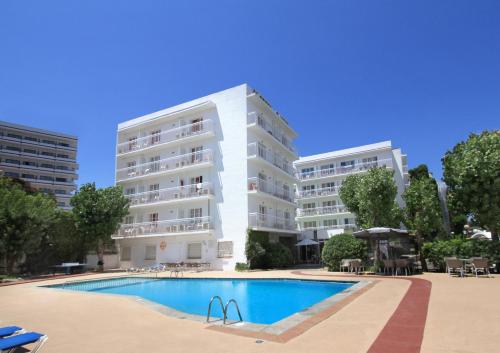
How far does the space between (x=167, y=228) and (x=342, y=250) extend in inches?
637

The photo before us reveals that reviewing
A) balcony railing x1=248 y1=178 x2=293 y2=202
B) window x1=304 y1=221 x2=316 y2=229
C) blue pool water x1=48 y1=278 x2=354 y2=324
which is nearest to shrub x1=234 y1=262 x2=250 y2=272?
blue pool water x1=48 y1=278 x2=354 y2=324

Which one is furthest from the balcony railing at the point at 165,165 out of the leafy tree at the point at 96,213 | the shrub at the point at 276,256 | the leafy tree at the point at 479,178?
the leafy tree at the point at 479,178

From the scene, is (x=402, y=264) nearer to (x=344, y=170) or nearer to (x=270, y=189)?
(x=270, y=189)

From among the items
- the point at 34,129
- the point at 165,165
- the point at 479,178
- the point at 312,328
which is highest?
the point at 34,129

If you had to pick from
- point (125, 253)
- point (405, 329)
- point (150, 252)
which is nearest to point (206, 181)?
point (150, 252)

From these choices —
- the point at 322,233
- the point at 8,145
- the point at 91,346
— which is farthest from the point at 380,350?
the point at 8,145

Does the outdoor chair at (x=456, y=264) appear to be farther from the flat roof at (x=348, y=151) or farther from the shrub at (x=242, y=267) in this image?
the flat roof at (x=348, y=151)

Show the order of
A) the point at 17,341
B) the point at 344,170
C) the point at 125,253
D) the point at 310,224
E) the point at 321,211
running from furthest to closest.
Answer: the point at 310,224
the point at 344,170
the point at 321,211
the point at 125,253
the point at 17,341

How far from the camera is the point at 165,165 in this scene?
33.5m

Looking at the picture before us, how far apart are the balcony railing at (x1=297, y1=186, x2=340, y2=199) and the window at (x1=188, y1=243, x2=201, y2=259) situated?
20.5 m

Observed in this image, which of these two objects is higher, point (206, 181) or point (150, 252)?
point (206, 181)

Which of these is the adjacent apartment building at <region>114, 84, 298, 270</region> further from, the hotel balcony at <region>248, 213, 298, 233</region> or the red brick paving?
the red brick paving

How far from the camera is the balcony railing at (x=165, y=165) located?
30828 millimetres

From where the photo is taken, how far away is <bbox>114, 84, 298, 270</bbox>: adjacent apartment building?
28906mm
